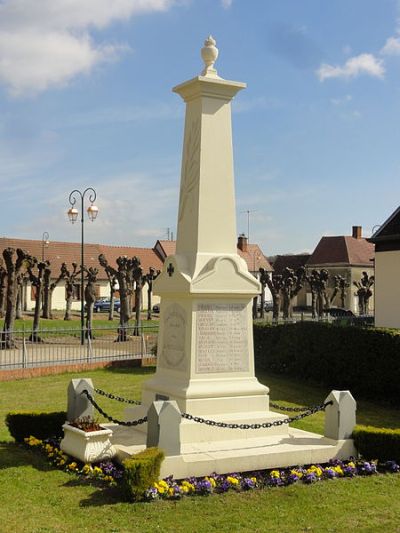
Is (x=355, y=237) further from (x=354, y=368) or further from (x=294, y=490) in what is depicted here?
(x=294, y=490)

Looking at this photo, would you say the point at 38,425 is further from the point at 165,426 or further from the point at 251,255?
the point at 251,255

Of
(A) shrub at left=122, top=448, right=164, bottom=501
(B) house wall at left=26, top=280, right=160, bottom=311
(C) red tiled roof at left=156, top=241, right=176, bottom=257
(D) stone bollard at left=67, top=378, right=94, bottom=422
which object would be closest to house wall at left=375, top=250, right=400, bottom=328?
(D) stone bollard at left=67, top=378, right=94, bottom=422

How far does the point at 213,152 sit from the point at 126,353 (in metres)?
15.1

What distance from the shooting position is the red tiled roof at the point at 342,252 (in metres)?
68.8

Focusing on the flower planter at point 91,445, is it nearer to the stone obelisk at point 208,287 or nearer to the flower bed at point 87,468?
the flower bed at point 87,468

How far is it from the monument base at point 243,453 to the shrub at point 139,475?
392mm

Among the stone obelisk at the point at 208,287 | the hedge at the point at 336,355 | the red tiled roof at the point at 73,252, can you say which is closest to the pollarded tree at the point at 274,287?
the hedge at the point at 336,355

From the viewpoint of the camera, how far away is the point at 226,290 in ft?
33.0

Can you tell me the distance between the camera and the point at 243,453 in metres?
8.98

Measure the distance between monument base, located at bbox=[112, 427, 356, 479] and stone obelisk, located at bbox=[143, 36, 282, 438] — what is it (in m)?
→ 0.50

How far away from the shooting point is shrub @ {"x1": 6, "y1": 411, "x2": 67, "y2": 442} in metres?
10.7

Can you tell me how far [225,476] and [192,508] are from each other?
1056 millimetres

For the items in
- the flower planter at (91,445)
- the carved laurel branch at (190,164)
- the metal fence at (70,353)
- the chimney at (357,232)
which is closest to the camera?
the flower planter at (91,445)

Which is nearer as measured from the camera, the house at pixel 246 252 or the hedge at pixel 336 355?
the hedge at pixel 336 355
